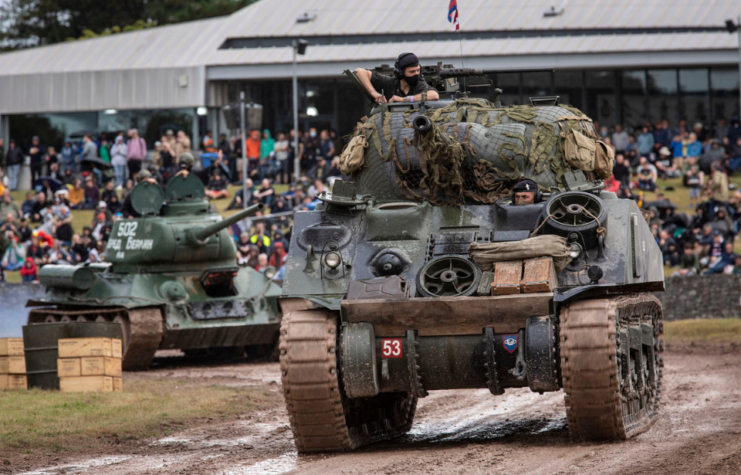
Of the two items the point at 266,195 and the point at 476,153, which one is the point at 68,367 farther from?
the point at 266,195

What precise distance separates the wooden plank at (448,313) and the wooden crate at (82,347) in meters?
6.62

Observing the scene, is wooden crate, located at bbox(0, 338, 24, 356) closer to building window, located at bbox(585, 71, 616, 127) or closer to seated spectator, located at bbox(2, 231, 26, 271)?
seated spectator, located at bbox(2, 231, 26, 271)

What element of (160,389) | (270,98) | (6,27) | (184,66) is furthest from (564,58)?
(6,27)

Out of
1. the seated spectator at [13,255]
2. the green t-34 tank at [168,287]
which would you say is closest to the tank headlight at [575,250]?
the green t-34 tank at [168,287]

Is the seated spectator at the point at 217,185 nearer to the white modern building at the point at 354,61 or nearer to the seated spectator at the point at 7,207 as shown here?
the white modern building at the point at 354,61

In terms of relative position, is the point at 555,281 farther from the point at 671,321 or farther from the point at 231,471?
the point at 671,321

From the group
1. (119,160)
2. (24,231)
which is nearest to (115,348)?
(24,231)

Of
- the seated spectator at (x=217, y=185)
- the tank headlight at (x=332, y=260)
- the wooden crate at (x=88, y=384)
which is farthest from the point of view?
the seated spectator at (x=217, y=185)

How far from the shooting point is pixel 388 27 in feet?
121

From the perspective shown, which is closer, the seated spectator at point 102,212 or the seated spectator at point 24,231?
the seated spectator at point 102,212

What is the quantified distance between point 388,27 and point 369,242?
26.8 metres

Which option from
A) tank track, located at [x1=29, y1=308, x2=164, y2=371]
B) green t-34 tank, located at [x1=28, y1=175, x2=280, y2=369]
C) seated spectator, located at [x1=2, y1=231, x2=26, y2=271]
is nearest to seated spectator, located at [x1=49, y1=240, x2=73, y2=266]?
seated spectator, located at [x1=2, y1=231, x2=26, y2=271]

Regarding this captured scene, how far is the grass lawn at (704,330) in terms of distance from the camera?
70.8 ft

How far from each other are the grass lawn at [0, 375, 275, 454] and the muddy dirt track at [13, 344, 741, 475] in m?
0.54
